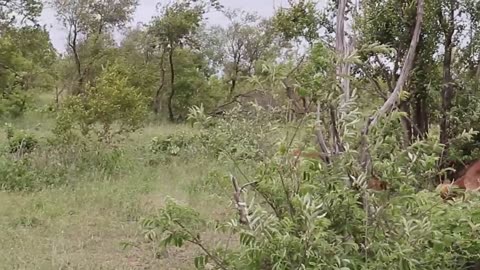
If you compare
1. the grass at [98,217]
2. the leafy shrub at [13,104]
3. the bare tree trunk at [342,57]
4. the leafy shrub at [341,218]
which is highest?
the bare tree trunk at [342,57]

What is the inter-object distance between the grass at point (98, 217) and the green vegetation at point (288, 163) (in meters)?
0.02

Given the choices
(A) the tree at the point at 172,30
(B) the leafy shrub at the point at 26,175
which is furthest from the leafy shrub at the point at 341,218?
(A) the tree at the point at 172,30

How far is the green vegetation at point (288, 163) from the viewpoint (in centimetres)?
192

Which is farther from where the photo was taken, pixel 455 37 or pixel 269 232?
pixel 455 37

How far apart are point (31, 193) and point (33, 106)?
8.49 meters

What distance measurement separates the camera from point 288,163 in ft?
6.41

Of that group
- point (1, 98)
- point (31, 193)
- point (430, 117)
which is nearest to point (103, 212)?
point (31, 193)

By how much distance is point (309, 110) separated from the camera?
1.99 metres

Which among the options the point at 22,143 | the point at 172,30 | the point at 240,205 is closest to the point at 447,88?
the point at 240,205

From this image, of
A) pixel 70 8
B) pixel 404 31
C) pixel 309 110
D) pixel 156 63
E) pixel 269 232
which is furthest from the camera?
pixel 70 8

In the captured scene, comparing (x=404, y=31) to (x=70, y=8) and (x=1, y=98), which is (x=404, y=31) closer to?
(x=1, y=98)

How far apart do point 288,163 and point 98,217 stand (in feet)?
10.3

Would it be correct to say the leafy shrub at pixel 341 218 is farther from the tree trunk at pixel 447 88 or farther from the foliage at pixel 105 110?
the foliage at pixel 105 110

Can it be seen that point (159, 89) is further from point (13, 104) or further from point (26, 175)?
point (26, 175)
